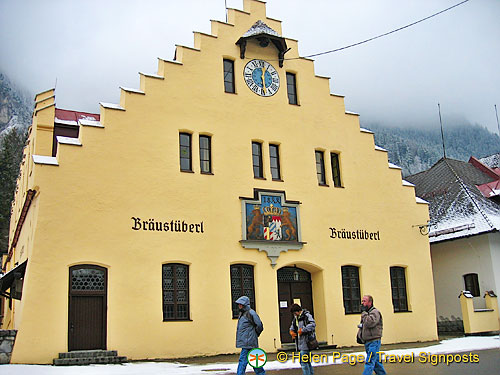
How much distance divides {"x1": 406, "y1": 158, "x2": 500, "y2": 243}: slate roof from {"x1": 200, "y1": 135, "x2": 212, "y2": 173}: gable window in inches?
513

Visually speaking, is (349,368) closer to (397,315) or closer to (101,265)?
(101,265)

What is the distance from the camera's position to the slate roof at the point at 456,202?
88.6 feet

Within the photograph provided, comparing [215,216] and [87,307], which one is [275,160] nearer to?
[215,216]

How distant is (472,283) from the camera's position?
1089 inches

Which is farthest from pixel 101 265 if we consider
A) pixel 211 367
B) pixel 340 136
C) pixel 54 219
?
→ pixel 340 136

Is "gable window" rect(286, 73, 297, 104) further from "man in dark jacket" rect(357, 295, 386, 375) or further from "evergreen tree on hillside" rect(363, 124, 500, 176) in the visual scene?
"evergreen tree on hillside" rect(363, 124, 500, 176)

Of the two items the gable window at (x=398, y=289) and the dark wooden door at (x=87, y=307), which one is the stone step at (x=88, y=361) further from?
the gable window at (x=398, y=289)

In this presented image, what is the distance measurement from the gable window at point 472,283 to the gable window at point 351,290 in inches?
300

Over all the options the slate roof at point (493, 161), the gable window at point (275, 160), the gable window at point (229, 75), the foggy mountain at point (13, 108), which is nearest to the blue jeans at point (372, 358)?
the gable window at point (275, 160)

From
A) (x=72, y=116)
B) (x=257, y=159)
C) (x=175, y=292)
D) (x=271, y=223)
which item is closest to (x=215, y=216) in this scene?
(x=271, y=223)

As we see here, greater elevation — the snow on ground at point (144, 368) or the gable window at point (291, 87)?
the gable window at point (291, 87)

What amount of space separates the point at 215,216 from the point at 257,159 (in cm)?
316

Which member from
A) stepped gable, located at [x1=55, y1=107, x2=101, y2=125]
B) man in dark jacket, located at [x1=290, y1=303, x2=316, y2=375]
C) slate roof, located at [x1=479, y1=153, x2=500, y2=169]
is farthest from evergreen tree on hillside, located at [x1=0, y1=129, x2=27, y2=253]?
man in dark jacket, located at [x1=290, y1=303, x2=316, y2=375]

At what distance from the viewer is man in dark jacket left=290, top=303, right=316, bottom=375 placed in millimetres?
11320
